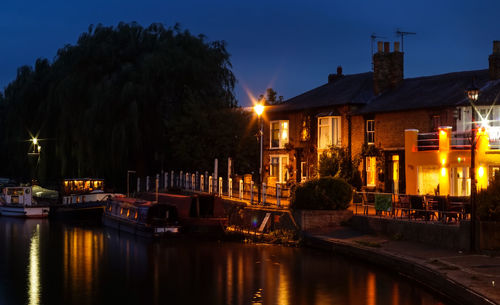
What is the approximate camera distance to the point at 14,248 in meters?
34.2

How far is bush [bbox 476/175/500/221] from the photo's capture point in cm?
2336

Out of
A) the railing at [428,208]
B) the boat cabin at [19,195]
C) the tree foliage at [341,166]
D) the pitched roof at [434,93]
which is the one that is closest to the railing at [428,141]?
the pitched roof at [434,93]

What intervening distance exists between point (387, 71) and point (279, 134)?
828 centimetres

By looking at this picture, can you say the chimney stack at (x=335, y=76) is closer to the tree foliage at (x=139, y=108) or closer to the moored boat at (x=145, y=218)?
the tree foliage at (x=139, y=108)

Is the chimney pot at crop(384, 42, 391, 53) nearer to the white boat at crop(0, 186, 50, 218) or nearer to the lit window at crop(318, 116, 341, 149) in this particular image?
the lit window at crop(318, 116, 341, 149)

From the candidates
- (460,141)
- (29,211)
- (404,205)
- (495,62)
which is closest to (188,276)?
(404,205)

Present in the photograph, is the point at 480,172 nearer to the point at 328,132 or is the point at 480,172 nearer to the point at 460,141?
the point at 460,141

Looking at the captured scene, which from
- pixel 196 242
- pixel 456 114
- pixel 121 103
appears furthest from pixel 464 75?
pixel 121 103

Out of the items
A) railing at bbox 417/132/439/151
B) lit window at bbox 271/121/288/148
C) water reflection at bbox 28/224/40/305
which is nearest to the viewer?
water reflection at bbox 28/224/40/305

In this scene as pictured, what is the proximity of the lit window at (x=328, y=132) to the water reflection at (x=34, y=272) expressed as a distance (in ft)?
57.6

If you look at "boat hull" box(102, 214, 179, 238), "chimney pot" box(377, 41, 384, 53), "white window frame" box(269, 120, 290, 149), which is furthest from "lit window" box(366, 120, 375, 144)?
"boat hull" box(102, 214, 179, 238)

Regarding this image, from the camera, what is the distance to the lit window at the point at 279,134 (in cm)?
4806

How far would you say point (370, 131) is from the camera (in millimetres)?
42469

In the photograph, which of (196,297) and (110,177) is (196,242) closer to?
(196,297)
